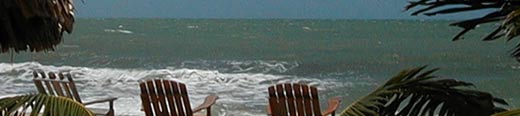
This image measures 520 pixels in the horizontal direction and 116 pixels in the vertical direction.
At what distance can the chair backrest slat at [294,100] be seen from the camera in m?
4.22

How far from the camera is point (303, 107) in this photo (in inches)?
167

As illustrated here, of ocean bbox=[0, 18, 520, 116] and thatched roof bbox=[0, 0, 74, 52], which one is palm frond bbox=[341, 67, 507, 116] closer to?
thatched roof bbox=[0, 0, 74, 52]

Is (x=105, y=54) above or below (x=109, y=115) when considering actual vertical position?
below

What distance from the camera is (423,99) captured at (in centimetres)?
242

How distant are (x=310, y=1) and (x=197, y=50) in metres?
17.5

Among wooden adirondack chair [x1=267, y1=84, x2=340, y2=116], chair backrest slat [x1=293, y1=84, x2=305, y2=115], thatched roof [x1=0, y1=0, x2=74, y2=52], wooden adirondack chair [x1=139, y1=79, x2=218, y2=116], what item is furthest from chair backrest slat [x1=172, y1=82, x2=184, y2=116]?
thatched roof [x1=0, y1=0, x2=74, y2=52]

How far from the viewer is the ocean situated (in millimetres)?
15398

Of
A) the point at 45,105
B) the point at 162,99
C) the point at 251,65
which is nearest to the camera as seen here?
the point at 45,105

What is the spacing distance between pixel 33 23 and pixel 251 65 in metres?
20.4

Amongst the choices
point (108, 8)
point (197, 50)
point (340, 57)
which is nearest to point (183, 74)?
point (340, 57)

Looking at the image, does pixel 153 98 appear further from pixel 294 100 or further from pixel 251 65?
pixel 251 65

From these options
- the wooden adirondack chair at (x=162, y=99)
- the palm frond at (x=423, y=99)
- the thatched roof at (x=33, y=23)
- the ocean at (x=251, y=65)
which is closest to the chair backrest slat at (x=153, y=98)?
the wooden adirondack chair at (x=162, y=99)

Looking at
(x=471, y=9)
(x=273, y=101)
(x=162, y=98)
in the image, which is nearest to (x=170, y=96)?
(x=162, y=98)

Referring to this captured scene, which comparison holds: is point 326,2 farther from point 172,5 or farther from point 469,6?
point 469,6
